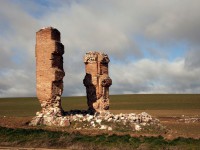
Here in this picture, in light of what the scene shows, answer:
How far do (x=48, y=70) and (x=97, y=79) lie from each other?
6.29 m

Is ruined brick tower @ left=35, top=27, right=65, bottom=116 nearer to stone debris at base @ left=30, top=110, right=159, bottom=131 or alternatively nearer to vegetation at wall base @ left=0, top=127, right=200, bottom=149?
stone debris at base @ left=30, top=110, right=159, bottom=131

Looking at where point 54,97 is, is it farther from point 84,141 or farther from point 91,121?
point 84,141

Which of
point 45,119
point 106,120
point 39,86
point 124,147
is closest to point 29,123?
point 45,119

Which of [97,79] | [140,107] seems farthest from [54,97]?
[140,107]

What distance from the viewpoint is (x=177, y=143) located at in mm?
18859

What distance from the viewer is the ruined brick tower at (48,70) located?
28609mm

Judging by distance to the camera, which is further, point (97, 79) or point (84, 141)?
point (97, 79)

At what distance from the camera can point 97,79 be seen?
33594mm

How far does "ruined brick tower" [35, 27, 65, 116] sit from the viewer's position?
1126 inches

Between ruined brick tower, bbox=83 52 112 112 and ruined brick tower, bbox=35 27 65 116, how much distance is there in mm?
5048

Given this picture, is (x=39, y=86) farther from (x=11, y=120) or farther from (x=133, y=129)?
(x=133, y=129)

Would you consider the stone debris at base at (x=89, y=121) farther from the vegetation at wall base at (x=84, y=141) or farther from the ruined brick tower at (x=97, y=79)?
the vegetation at wall base at (x=84, y=141)

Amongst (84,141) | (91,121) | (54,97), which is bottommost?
(84,141)

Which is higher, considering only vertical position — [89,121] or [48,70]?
[48,70]
